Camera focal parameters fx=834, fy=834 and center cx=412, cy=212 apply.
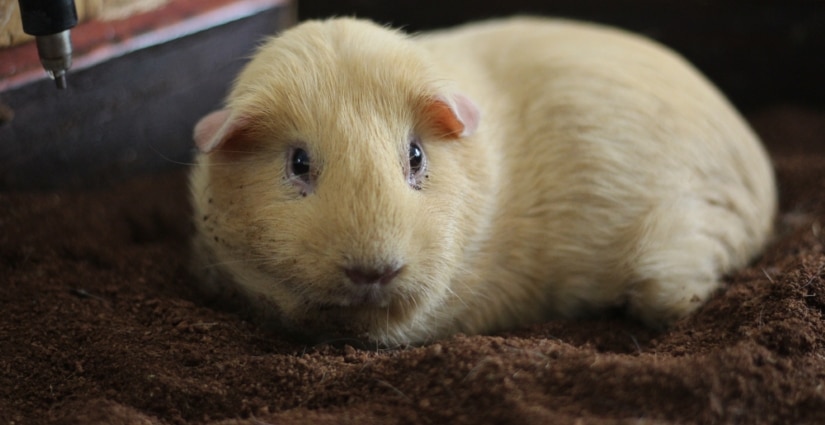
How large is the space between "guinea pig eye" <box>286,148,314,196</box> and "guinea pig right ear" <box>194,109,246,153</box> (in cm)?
21

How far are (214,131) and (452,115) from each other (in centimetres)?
86

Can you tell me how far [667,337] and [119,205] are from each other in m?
2.62

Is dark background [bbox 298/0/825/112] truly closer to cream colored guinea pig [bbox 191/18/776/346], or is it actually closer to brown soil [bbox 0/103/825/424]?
cream colored guinea pig [bbox 191/18/776/346]

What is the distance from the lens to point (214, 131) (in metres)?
3.01

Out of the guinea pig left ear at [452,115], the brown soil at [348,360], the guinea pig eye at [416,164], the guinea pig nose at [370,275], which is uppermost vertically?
the guinea pig left ear at [452,115]

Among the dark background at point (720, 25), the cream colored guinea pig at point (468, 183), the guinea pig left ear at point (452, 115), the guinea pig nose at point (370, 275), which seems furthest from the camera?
the dark background at point (720, 25)

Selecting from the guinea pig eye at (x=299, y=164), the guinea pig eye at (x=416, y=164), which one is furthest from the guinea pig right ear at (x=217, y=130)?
the guinea pig eye at (x=416, y=164)

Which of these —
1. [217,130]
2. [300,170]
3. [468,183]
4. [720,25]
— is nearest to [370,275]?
[300,170]

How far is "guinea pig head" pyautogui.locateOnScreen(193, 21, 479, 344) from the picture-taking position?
2.69 meters

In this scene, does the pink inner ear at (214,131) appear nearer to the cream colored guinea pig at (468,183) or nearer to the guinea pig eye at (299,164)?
the cream colored guinea pig at (468,183)

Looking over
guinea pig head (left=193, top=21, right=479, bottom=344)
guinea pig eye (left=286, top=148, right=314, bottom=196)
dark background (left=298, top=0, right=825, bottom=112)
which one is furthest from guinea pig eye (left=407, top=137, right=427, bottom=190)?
dark background (left=298, top=0, right=825, bottom=112)

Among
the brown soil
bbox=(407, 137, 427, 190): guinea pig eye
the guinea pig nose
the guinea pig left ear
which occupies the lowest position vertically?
the brown soil

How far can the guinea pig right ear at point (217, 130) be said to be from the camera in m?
2.90

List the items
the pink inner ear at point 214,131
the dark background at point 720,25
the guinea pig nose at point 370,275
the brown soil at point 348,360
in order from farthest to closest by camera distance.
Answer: the dark background at point 720,25
the pink inner ear at point 214,131
the guinea pig nose at point 370,275
the brown soil at point 348,360
